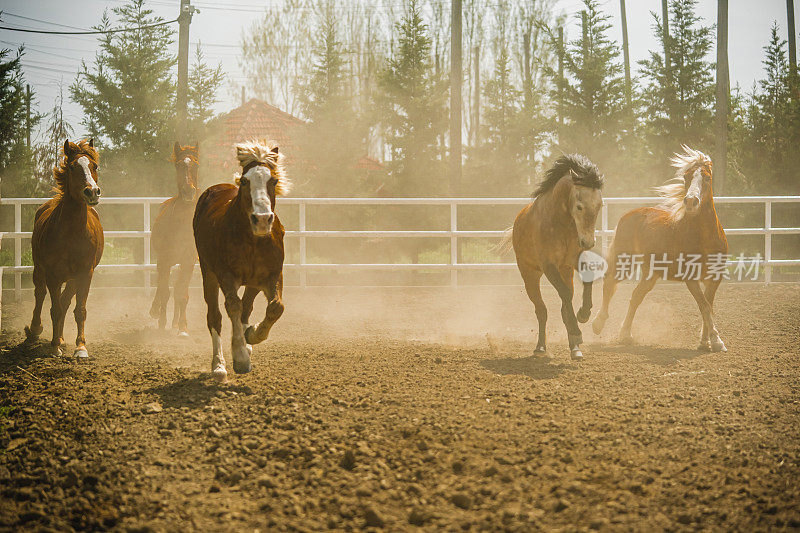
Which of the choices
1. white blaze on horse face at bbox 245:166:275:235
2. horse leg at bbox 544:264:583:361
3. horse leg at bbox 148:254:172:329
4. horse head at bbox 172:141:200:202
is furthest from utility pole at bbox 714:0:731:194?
white blaze on horse face at bbox 245:166:275:235

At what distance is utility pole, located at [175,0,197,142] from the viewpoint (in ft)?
57.2

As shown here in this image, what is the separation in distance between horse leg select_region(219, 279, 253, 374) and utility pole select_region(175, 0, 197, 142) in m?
13.1

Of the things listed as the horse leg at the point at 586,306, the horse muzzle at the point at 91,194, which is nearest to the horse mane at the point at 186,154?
the horse muzzle at the point at 91,194

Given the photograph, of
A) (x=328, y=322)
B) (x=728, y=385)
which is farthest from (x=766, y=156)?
(x=728, y=385)

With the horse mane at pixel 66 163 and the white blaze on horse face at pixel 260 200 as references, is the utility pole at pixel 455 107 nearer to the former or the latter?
the horse mane at pixel 66 163

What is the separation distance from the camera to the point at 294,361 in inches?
256

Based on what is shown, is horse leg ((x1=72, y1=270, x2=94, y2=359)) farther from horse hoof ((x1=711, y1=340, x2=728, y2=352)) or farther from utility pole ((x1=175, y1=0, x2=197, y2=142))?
utility pole ((x1=175, y1=0, x2=197, y2=142))

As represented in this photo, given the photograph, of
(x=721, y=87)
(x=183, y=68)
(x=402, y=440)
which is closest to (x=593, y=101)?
(x=721, y=87)

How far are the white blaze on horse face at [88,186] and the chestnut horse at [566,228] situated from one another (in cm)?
417

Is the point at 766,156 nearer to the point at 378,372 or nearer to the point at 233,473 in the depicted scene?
the point at 378,372

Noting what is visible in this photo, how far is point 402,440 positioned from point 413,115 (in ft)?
60.4

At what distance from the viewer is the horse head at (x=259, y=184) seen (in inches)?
197

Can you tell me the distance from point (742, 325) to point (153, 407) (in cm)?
719

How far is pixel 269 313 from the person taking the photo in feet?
17.7
